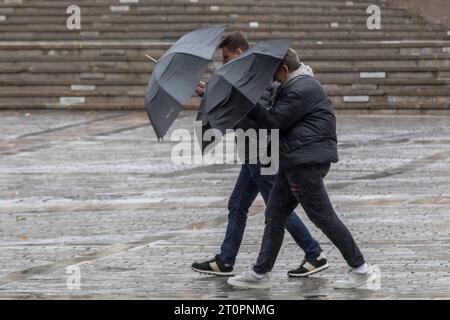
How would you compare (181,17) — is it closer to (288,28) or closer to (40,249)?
(288,28)

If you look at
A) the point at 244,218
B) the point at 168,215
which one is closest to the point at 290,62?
the point at 244,218

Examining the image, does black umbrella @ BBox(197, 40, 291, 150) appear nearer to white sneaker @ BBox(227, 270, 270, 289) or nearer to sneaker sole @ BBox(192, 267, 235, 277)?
white sneaker @ BBox(227, 270, 270, 289)

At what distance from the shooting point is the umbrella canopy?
8852mm

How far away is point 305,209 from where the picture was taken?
9250 millimetres

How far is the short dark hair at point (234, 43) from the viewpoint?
9492 millimetres

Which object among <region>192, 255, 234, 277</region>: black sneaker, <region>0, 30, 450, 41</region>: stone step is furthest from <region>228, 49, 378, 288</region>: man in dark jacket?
<region>0, 30, 450, 41</region>: stone step

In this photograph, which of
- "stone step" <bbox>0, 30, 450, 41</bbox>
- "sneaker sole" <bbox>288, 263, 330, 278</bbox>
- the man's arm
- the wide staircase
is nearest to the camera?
the man's arm

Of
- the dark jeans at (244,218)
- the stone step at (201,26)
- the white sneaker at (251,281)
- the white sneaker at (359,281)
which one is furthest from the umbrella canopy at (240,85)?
the stone step at (201,26)

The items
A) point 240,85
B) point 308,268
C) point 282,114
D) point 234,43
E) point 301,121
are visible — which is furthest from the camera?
point 308,268

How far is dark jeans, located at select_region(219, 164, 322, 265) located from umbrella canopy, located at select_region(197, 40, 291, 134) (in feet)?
3.09

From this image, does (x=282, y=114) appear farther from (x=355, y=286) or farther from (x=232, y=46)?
(x=355, y=286)

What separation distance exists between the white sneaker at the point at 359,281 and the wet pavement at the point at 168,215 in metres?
0.08

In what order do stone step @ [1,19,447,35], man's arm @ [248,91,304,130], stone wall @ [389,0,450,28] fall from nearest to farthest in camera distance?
man's arm @ [248,91,304,130] → stone step @ [1,19,447,35] → stone wall @ [389,0,450,28]

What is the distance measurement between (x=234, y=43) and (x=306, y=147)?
40.2 inches
